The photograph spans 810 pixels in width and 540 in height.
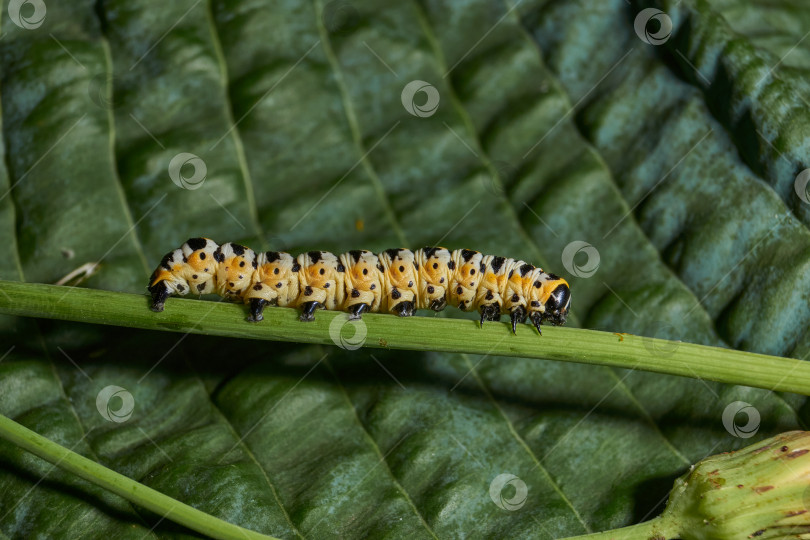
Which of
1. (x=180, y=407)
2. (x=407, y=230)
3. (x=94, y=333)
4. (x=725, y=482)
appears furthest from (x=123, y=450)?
(x=725, y=482)

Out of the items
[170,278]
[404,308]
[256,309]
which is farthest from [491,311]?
[170,278]

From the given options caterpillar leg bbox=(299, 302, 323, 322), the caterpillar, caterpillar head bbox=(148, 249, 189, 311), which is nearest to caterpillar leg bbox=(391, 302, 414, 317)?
the caterpillar

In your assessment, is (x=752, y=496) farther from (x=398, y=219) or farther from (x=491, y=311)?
(x=398, y=219)

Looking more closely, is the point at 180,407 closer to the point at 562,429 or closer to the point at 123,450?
the point at 123,450

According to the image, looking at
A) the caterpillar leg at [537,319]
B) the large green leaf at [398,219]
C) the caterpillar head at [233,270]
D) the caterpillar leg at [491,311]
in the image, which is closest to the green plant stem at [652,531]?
the large green leaf at [398,219]

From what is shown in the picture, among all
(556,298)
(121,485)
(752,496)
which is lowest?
(121,485)

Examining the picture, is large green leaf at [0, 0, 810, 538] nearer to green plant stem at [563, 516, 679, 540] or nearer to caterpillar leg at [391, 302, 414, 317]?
caterpillar leg at [391, 302, 414, 317]
